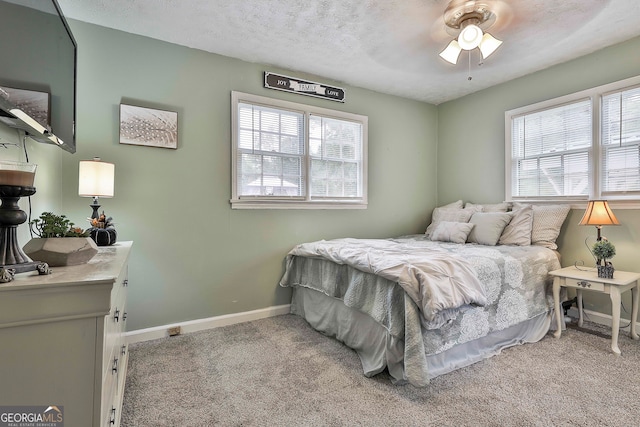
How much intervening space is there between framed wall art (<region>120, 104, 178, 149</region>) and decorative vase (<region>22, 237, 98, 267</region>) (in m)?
1.70

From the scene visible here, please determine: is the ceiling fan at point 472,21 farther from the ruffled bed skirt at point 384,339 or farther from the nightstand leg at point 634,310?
the nightstand leg at point 634,310

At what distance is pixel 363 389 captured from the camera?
1.91m

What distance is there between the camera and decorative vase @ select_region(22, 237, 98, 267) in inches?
43.0

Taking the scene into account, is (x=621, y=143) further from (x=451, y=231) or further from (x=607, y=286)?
(x=451, y=231)

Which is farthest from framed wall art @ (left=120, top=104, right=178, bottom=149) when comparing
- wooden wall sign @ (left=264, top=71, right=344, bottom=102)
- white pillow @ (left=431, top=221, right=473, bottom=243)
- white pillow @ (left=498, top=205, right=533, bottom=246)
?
white pillow @ (left=498, top=205, right=533, bottom=246)

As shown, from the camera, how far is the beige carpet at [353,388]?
1641 mm

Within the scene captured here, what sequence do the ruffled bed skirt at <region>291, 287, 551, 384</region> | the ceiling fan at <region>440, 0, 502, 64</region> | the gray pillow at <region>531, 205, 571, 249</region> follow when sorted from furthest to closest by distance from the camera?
the gray pillow at <region>531, 205, 571, 249</region>, the ceiling fan at <region>440, 0, 502, 64</region>, the ruffled bed skirt at <region>291, 287, 551, 384</region>

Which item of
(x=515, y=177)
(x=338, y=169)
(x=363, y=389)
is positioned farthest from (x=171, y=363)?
(x=515, y=177)

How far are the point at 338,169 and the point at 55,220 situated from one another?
2.86 m

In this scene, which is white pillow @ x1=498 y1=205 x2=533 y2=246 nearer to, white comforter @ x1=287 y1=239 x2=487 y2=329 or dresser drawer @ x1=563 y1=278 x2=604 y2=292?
dresser drawer @ x1=563 y1=278 x2=604 y2=292

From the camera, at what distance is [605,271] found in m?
2.49

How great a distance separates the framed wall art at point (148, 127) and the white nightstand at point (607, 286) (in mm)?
3504

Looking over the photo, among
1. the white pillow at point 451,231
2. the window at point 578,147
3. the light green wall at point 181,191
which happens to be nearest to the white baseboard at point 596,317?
the window at point 578,147

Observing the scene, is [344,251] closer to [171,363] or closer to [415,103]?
[171,363]
